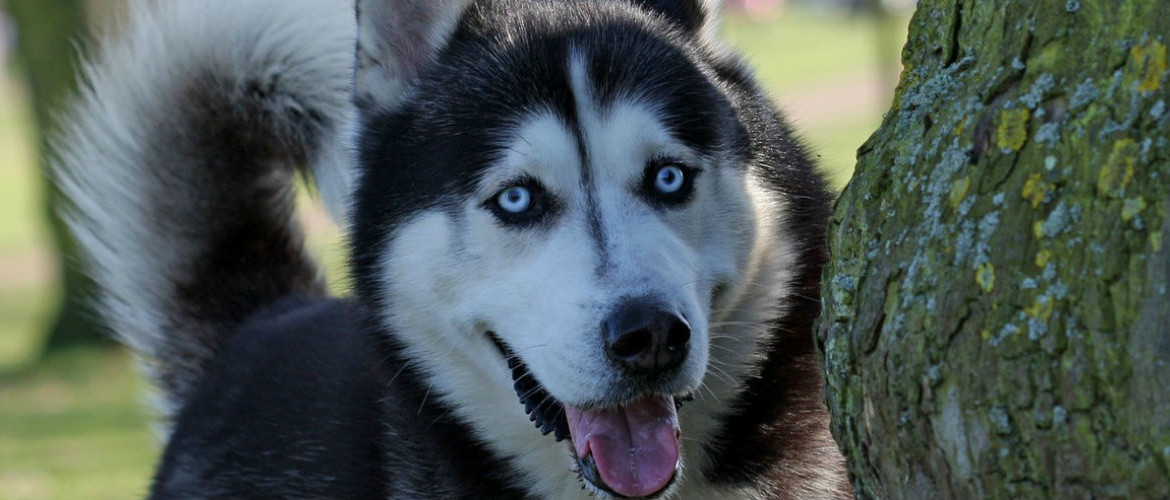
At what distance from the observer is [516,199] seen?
2873 millimetres

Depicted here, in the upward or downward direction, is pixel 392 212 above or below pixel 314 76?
below

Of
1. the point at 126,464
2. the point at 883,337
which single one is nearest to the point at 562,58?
the point at 883,337


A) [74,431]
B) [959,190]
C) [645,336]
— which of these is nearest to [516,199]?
[645,336]

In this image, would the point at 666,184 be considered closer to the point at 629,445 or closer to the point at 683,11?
the point at 629,445

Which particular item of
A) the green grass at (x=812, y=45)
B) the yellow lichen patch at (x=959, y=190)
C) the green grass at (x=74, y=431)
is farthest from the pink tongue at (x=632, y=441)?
the green grass at (x=812, y=45)

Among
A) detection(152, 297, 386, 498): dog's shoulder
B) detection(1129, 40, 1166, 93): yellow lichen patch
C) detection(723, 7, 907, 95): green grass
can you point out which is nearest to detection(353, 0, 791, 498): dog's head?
detection(152, 297, 386, 498): dog's shoulder

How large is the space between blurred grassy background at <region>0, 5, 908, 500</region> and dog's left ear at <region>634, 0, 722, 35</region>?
0.41ft

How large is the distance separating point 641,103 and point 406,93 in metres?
0.67

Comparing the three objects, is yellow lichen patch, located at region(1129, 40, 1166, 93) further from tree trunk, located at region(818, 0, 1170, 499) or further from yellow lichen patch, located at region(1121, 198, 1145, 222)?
yellow lichen patch, located at region(1121, 198, 1145, 222)

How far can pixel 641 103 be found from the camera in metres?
2.91

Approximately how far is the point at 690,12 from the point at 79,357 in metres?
9.13

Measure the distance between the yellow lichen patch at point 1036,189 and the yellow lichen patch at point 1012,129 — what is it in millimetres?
63

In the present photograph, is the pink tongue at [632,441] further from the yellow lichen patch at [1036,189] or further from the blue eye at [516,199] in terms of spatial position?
the yellow lichen patch at [1036,189]

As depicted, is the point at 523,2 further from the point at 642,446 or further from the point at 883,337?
the point at 883,337
